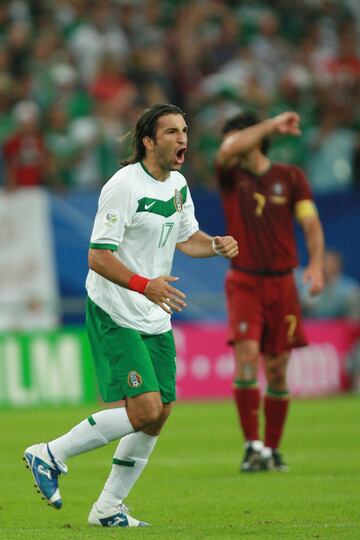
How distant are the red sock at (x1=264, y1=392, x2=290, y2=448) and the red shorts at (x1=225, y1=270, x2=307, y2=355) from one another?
39cm

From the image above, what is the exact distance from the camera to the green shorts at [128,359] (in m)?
7.55

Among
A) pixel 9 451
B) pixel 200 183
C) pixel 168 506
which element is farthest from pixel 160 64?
pixel 168 506

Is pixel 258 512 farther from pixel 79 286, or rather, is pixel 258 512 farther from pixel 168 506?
Answer: pixel 79 286

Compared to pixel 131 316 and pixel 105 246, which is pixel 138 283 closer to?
pixel 105 246

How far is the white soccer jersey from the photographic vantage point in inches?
296

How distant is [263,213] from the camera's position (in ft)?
35.7

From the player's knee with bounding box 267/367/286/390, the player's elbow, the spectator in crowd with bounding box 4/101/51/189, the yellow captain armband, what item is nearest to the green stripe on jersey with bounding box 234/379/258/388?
the player's knee with bounding box 267/367/286/390

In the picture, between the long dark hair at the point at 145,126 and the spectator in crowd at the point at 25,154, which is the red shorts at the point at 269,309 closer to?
the long dark hair at the point at 145,126

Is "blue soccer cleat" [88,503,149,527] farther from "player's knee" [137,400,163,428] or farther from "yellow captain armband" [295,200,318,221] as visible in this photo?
"yellow captain armband" [295,200,318,221]

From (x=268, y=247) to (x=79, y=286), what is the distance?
7.04 m

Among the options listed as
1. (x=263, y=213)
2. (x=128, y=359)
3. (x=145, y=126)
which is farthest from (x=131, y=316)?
(x=263, y=213)

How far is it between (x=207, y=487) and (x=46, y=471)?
238cm

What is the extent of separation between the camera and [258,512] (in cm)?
827

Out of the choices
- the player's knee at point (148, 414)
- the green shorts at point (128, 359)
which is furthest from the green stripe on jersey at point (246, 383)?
the player's knee at point (148, 414)
